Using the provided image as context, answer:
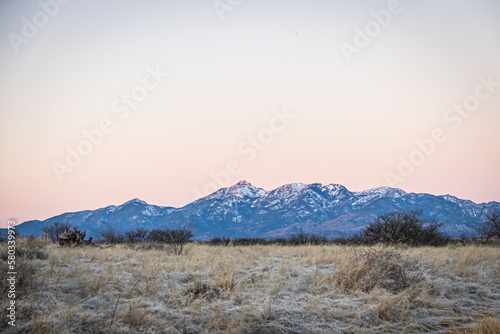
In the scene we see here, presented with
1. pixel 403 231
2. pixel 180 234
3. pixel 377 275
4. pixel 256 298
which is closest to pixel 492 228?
pixel 403 231

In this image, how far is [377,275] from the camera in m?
8.52

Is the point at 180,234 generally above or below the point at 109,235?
below

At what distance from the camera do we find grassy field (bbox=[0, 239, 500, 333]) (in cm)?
576

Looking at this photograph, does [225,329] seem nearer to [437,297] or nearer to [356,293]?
[356,293]

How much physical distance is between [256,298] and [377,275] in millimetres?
3380

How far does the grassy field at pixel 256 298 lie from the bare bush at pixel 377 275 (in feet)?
0.09

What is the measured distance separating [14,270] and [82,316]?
120 inches

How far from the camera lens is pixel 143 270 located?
9.32m

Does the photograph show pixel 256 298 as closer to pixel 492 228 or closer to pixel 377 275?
pixel 377 275

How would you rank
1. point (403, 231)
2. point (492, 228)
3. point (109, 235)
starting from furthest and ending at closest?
point (109, 235), point (492, 228), point (403, 231)

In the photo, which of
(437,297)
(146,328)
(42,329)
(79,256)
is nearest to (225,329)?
(146,328)

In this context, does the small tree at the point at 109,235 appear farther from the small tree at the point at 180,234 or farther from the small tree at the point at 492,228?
the small tree at the point at 492,228

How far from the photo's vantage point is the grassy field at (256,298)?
18.9 ft

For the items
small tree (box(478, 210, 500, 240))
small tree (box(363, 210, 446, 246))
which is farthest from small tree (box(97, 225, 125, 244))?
small tree (box(478, 210, 500, 240))
